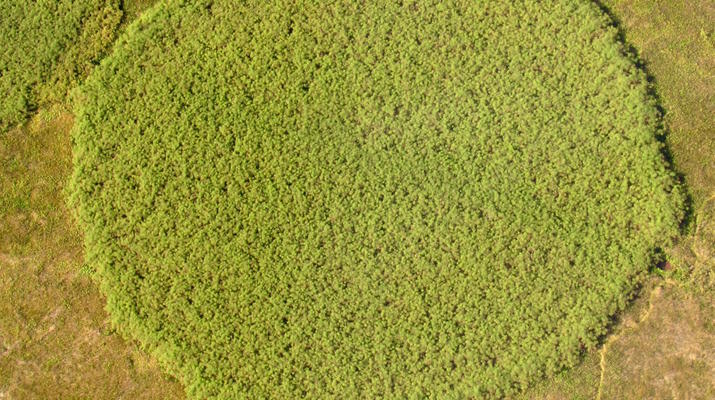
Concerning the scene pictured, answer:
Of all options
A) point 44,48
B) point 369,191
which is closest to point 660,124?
point 369,191

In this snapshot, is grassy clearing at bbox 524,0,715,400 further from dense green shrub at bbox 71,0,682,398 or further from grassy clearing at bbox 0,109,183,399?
grassy clearing at bbox 0,109,183,399

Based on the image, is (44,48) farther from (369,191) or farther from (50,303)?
(369,191)

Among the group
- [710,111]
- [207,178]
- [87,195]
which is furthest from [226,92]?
[710,111]

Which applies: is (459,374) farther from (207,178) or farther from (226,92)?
(226,92)

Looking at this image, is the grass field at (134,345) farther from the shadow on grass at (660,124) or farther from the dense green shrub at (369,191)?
the dense green shrub at (369,191)

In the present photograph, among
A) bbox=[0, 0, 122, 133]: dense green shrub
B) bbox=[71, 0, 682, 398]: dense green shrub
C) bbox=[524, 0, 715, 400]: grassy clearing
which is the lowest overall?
bbox=[524, 0, 715, 400]: grassy clearing

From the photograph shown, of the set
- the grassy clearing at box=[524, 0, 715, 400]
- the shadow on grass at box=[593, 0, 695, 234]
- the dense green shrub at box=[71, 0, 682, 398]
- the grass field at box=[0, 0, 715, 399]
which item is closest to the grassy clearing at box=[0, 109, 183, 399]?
the grass field at box=[0, 0, 715, 399]
